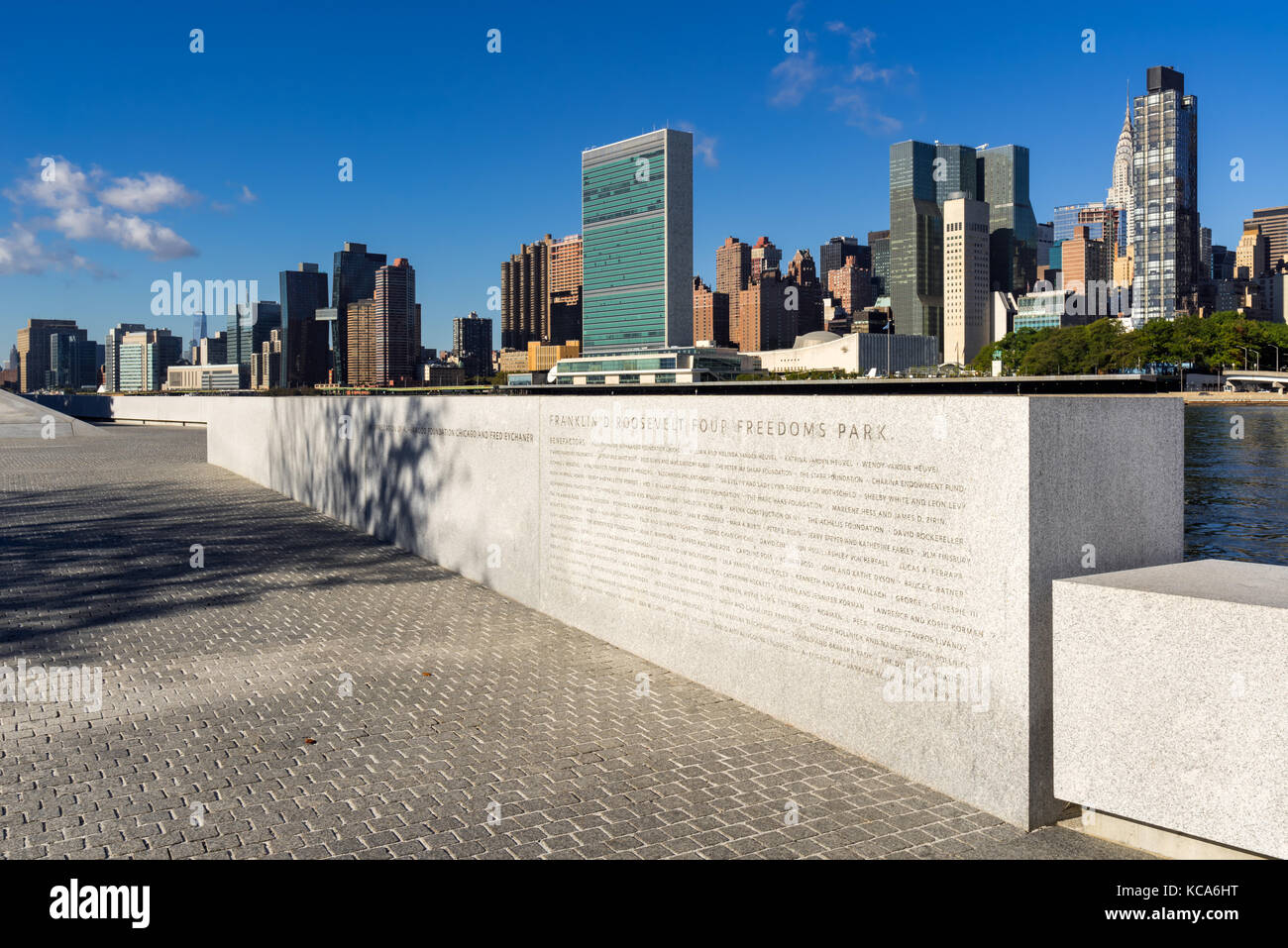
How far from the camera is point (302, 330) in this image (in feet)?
400

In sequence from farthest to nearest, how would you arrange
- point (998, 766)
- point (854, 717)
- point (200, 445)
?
point (200, 445) → point (854, 717) → point (998, 766)

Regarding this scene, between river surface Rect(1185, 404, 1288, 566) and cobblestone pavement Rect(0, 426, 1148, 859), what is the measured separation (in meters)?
12.6

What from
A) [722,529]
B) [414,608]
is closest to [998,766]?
[722,529]

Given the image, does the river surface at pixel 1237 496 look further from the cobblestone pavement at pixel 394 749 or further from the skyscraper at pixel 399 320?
the skyscraper at pixel 399 320

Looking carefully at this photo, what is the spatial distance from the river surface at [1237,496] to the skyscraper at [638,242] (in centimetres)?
11708

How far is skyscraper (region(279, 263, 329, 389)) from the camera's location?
116500 mm

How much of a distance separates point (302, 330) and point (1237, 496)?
11305cm

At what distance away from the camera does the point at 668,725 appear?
6027 millimetres

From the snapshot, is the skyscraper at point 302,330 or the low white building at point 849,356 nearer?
the skyscraper at point 302,330

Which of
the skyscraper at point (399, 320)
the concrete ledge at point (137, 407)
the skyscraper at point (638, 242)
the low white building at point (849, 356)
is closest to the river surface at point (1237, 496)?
the concrete ledge at point (137, 407)

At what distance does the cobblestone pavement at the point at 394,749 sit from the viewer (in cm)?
446

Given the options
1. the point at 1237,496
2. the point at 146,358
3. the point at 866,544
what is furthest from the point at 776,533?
the point at 146,358
